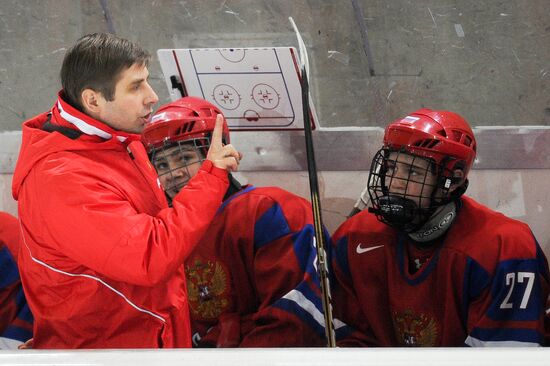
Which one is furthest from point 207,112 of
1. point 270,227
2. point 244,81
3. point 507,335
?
point 507,335

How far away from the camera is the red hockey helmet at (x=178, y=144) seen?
2.71 metres

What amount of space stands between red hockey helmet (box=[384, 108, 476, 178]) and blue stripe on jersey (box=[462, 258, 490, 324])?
280 millimetres

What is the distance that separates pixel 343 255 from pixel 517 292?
0.54m

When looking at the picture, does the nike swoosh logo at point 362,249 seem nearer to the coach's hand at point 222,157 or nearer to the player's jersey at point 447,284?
the player's jersey at point 447,284

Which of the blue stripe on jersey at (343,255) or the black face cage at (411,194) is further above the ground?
the black face cage at (411,194)

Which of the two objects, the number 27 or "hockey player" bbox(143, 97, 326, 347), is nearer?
the number 27

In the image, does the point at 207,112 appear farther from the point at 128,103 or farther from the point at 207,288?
the point at 128,103

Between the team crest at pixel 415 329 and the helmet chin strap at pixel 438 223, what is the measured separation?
0.22 metres

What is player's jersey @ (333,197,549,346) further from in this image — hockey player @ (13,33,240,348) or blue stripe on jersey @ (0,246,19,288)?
blue stripe on jersey @ (0,246,19,288)

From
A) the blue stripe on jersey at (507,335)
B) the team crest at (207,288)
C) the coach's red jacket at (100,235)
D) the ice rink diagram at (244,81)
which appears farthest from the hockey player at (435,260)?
the coach's red jacket at (100,235)

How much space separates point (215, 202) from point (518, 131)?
1429 mm

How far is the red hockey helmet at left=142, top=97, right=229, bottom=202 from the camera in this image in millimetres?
2713

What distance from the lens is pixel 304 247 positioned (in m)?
2.70

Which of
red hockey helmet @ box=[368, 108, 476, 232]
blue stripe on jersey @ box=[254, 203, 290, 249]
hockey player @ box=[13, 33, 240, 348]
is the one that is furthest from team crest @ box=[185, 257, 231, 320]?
hockey player @ box=[13, 33, 240, 348]
